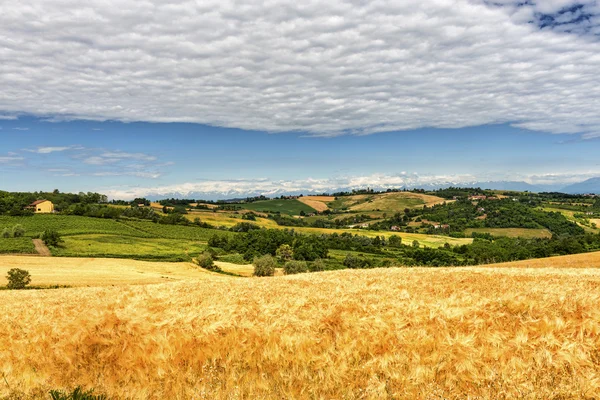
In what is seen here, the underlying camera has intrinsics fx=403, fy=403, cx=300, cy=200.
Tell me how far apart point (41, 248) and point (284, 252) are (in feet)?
204

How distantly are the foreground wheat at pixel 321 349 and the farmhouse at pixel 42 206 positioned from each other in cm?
17878

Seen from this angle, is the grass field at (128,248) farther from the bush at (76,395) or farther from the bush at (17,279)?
the bush at (76,395)

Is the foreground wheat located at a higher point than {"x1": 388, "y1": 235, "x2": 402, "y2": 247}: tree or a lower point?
higher

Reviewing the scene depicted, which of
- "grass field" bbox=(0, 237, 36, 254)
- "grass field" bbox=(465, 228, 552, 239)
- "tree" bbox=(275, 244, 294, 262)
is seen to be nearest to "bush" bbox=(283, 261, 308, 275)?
"tree" bbox=(275, 244, 294, 262)

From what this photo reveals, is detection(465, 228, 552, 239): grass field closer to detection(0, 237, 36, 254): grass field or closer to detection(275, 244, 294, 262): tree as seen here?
detection(275, 244, 294, 262): tree

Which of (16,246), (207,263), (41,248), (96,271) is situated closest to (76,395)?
(96,271)

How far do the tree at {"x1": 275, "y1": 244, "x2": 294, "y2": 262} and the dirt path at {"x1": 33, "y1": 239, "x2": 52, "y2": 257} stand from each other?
190 ft

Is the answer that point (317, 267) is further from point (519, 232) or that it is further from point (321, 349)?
point (519, 232)

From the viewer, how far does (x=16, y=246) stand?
9506cm

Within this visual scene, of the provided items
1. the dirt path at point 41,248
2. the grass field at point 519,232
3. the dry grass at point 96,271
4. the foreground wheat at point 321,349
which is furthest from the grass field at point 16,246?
the grass field at point 519,232

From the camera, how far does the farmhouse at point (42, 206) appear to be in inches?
6284

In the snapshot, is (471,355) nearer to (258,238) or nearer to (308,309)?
(308,309)

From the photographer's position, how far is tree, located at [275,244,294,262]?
389 ft

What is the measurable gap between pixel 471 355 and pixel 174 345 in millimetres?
5109
